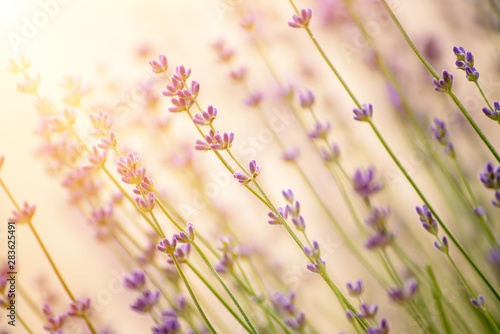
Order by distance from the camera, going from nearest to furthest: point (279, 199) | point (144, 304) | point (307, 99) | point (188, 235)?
point (188, 235), point (144, 304), point (307, 99), point (279, 199)

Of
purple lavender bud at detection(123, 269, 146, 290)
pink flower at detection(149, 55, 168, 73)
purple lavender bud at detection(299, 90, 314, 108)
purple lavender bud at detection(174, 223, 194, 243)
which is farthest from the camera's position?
purple lavender bud at detection(299, 90, 314, 108)

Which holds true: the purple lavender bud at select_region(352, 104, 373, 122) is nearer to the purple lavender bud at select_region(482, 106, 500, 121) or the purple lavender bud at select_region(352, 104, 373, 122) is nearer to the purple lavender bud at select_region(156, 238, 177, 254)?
the purple lavender bud at select_region(482, 106, 500, 121)

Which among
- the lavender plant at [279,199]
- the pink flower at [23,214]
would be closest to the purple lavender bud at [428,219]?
the lavender plant at [279,199]

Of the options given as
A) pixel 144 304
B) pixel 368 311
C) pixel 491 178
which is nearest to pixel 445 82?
pixel 491 178

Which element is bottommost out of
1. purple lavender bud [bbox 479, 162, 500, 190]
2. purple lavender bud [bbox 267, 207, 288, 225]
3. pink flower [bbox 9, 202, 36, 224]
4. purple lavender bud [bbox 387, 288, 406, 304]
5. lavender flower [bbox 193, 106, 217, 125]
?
purple lavender bud [bbox 387, 288, 406, 304]

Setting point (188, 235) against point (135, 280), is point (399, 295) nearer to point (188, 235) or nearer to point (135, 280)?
point (188, 235)

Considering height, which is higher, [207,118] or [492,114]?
[207,118]

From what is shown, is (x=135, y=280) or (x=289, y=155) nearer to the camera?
(x=135, y=280)

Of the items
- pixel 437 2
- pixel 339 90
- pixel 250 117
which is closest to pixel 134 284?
pixel 250 117

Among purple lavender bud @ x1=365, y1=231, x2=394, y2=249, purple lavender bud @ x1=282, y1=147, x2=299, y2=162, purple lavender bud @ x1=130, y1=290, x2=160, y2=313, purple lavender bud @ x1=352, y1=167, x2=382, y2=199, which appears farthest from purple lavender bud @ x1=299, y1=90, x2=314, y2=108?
purple lavender bud @ x1=130, y1=290, x2=160, y2=313
